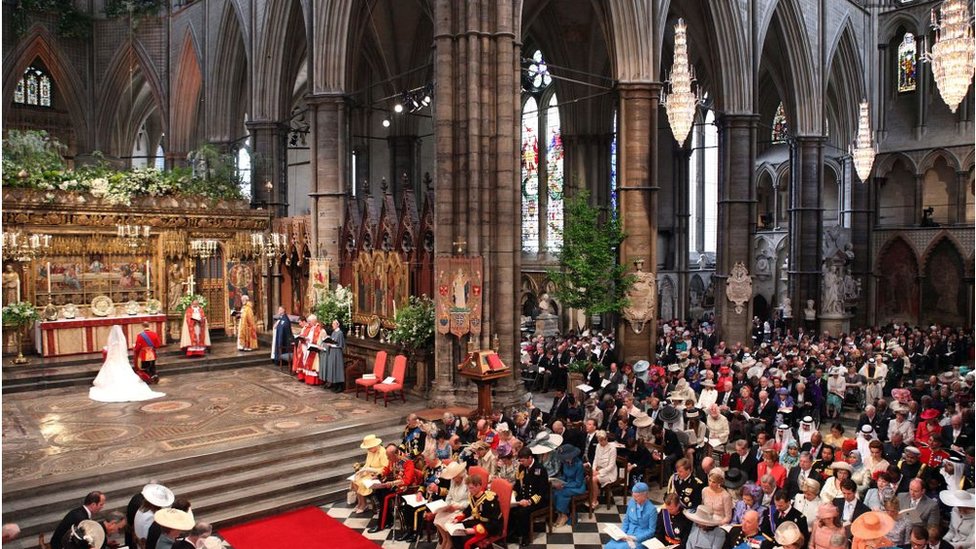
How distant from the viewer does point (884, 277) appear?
3097 centimetres

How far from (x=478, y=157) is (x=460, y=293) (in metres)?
2.40

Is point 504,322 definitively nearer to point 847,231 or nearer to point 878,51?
point 847,231

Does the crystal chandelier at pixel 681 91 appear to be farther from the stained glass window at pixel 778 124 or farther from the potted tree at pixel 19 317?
the stained glass window at pixel 778 124

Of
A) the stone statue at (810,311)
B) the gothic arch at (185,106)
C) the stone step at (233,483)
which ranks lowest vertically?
the stone step at (233,483)

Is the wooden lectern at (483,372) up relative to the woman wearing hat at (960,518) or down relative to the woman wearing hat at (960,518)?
up

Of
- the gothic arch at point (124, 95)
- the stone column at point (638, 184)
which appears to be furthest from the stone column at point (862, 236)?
the gothic arch at point (124, 95)

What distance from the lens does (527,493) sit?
8.96 meters

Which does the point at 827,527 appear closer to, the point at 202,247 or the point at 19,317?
the point at 19,317

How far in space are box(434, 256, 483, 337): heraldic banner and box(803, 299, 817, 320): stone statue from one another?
58.2ft

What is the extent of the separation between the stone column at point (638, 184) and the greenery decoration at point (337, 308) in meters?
6.53

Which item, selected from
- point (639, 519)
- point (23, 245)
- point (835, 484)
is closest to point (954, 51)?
point (835, 484)

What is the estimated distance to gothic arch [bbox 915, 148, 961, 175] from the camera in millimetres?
28906

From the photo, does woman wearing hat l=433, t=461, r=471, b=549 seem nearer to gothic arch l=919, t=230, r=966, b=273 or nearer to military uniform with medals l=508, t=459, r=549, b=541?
military uniform with medals l=508, t=459, r=549, b=541

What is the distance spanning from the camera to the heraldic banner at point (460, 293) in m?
13.3
